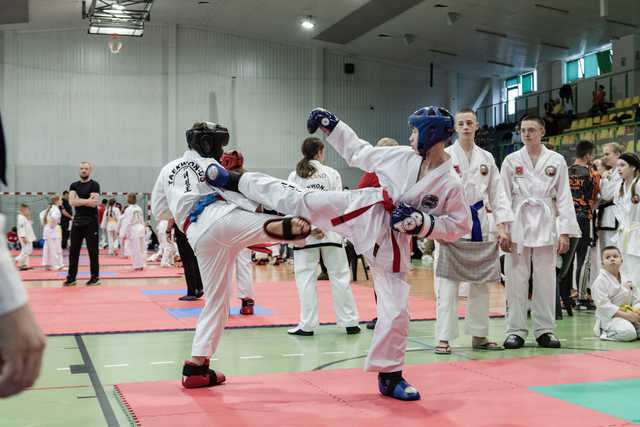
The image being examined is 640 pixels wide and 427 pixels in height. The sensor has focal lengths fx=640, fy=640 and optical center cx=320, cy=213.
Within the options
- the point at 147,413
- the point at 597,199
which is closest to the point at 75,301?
the point at 147,413

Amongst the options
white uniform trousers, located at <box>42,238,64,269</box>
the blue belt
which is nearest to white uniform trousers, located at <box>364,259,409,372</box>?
the blue belt

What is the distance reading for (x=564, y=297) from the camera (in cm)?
710

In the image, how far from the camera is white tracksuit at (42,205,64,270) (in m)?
12.4

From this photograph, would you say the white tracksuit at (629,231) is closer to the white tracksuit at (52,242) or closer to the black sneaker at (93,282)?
the black sneaker at (93,282)

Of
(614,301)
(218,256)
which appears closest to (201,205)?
(218,256)

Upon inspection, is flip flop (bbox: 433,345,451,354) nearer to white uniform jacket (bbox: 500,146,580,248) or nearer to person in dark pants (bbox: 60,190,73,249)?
white uniform jacket (bbox: 500,146,580,248)

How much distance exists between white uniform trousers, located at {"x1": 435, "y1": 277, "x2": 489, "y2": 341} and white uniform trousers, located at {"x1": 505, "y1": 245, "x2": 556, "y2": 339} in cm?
35

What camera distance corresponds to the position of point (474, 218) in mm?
4738

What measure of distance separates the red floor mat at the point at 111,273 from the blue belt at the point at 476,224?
7585mm

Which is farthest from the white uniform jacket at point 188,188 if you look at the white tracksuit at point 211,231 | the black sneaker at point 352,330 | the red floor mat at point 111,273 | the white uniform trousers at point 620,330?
the red floor mat at point 111,273

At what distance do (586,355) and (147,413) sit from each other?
123 inches

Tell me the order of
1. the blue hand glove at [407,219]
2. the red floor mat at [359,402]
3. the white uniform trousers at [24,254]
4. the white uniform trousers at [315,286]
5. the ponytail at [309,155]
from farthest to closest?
the white uniform trousers at [24,254]
the ponytail at [309,155]
the white uniform trousers at [315,286]
the blue hand glove at [407,219]
the red floor mat at [359,402]

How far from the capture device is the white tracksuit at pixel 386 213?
11.0ft

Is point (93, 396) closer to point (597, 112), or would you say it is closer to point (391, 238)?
point (391, 238)
